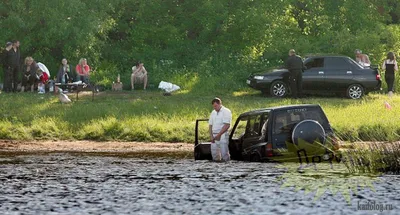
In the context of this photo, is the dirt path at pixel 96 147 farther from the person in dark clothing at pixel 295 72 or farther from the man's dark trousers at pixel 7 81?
the man's dark trousers at pixel 7 81

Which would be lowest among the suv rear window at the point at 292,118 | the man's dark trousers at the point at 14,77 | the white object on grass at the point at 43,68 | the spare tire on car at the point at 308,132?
the spare tire on car at the point at 308,132

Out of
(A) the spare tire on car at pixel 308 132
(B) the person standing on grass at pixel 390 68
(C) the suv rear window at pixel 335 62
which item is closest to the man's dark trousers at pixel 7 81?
(C) the suv rear window at pixel 335 62

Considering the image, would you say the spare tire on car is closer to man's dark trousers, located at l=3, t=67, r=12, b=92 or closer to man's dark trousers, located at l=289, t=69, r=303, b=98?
man's dark trousers, located at l=289, t=69, r=303, b=98

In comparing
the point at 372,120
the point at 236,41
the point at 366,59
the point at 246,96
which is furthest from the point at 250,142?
the point at 236,41

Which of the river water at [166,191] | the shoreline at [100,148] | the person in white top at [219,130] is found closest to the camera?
the river water at [166,191]

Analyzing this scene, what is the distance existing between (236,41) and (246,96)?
7094mm

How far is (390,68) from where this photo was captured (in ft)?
131

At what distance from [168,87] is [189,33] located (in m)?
7.86

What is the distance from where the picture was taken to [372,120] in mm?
30938

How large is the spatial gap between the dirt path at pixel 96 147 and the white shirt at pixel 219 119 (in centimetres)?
318

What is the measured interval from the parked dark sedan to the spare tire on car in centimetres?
1723

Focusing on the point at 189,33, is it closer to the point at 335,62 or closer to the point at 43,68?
the point at 43,68

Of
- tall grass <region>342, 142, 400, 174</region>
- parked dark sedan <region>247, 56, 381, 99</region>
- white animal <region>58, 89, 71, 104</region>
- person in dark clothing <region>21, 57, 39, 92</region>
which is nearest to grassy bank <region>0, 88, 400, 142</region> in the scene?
white animal <region>58, 89, 71, 104</region>

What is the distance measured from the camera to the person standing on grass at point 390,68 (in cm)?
3984
